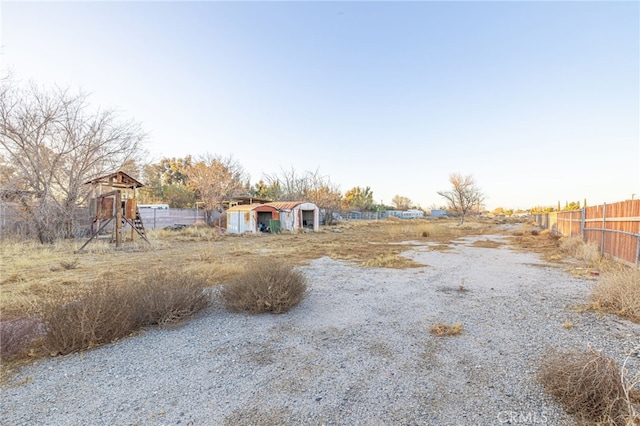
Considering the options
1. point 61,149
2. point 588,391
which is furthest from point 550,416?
point 61,149

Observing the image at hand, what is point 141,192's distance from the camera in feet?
93.2

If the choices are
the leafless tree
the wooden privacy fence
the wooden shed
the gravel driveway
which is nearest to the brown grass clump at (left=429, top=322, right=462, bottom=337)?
the gravel driveway

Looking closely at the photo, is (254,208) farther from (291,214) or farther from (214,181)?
(214,181)

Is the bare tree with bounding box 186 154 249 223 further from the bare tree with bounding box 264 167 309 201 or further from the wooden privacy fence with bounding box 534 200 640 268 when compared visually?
the wooden privacy fence with bounding box 534 200 640 268

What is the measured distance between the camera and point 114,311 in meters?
3.53

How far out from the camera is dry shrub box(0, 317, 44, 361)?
3033 millimetres

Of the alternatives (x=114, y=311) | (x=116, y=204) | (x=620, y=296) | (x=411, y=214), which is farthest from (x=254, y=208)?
(x=411, y=214)

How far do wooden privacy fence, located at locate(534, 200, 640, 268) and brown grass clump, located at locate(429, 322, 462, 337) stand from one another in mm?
5897

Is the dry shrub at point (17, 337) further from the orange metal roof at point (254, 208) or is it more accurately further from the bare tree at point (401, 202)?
the bare tree at point (401, 202)

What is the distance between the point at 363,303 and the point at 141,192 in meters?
30.5

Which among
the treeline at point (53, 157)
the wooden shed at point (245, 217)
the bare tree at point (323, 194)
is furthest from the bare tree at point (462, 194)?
the treeline at point (53, 157)

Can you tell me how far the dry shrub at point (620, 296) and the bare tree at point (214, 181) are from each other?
26.1m

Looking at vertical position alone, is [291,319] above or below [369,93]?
below

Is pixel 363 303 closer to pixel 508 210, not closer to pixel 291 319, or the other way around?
pixel 291 319
